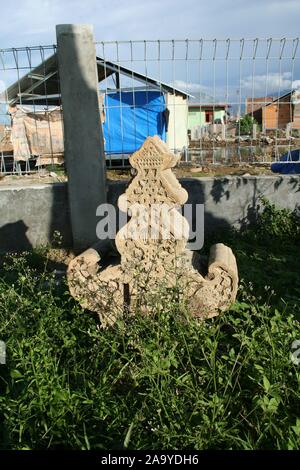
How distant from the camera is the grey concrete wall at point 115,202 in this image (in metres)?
4.82

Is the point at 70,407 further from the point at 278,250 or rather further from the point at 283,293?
the point at 278,250

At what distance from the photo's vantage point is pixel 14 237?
493 cm

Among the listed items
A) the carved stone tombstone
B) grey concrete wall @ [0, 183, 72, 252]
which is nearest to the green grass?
the carved stone tombstone

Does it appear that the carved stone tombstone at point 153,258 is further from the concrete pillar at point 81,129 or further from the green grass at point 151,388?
the concrete pillar at point 81,129

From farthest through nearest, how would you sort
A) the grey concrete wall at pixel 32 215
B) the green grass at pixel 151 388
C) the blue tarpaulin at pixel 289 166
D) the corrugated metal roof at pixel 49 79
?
1. the blue tarpaulin at pixel 289 166
2. the corrugated metal roof at pixel 49 79
3. the grey concrete wall at pixel 32 215
4. the green grass at pixel 151 388

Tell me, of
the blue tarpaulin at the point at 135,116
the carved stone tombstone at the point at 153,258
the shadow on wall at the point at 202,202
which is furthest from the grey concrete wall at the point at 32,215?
the carved stone tombstone at the point at 153,258

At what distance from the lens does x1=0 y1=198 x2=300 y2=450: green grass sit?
1.84m

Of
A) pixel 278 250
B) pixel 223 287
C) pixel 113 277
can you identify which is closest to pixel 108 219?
pixel 113 277

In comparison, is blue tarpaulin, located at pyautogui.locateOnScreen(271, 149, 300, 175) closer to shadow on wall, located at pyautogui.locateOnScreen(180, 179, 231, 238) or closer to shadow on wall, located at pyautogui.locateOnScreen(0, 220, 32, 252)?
shadow on wall, located at pyautogui.locateOnScreen(180, 179, 231, 238)

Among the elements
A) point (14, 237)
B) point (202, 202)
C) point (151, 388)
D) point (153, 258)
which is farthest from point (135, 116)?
point (151, 388)

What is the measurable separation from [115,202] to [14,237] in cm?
128

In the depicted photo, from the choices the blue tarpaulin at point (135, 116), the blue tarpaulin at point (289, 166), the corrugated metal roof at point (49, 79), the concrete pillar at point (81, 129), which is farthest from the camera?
the blue tarpaulin at point (135, 116)

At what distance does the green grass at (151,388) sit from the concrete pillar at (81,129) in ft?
7.13
